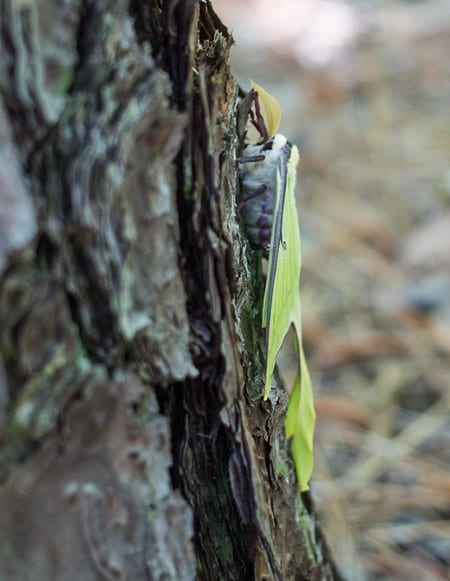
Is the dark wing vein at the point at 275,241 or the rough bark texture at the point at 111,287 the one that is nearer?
the rough bark texture at the point at 111,287

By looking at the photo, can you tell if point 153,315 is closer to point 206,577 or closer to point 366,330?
point 206,577

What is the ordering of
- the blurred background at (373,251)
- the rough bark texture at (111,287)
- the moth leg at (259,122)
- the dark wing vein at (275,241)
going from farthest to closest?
the blurred background at (373,251) → the moth leg at (259,122) → the dark wing vein at (275,241) → the rough bark texture at (111,287)

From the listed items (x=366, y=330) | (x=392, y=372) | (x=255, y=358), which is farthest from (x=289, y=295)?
(x=366, y=330)

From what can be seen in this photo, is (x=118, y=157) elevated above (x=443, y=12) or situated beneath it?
situated beneath

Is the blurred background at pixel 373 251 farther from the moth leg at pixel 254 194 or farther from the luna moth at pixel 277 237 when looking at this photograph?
the moth leg at pixel 254 194

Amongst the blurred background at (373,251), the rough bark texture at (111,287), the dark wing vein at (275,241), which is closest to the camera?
the rough bark texture at (111,287)

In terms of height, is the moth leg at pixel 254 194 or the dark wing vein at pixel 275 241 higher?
the moth leg at pixel 254 194

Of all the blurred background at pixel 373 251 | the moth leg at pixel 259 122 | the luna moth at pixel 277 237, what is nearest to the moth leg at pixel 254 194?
the luna moth at pixel 277 237
